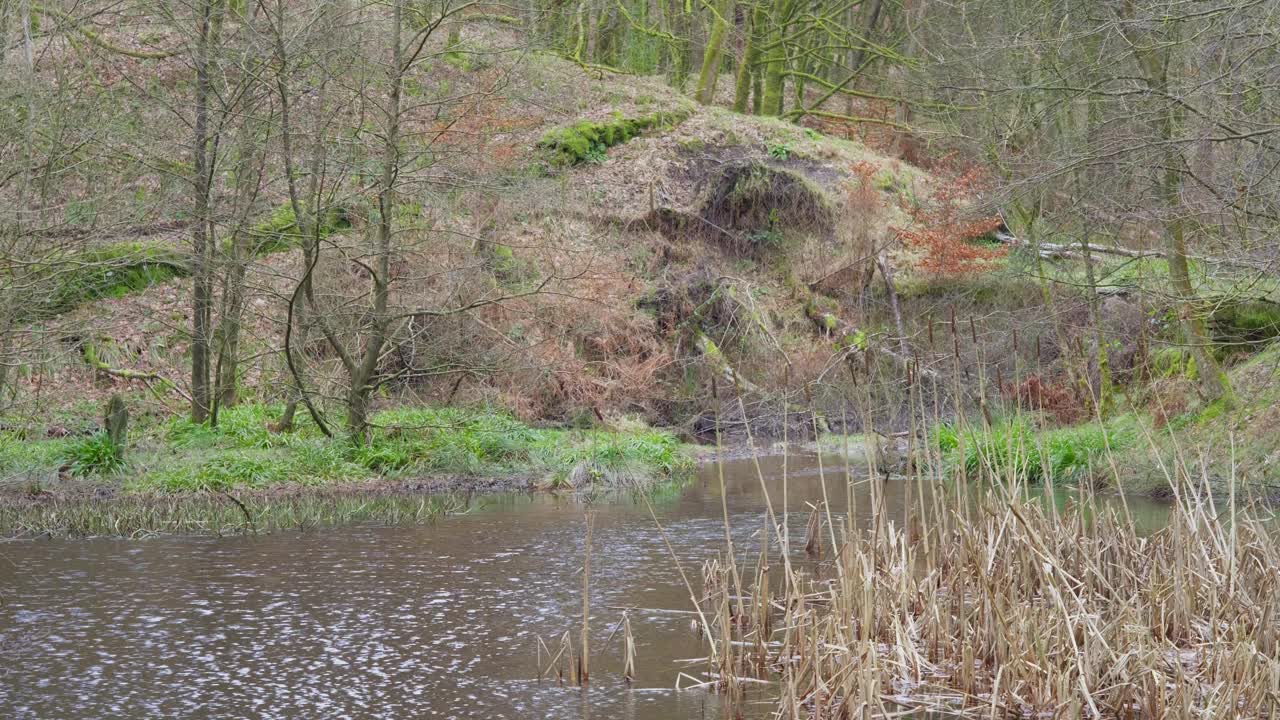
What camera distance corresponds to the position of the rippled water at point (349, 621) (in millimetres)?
5957

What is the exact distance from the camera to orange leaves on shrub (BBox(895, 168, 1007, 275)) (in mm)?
21219

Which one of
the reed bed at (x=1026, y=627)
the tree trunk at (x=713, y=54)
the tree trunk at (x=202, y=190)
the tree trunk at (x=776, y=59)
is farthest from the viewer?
the tree trunk at (x=713, y=54)

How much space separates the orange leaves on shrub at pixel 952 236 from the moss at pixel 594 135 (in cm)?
600

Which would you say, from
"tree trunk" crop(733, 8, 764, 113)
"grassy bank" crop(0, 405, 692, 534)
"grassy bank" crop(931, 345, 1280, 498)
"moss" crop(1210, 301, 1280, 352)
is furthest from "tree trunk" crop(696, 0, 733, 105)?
"grassy bank" crop(931, 345, 1280, 498)

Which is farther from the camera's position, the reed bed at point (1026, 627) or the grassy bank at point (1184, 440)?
the grassy bank at point (1184, 440)

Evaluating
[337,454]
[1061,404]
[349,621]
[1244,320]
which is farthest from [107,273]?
[1244,320]

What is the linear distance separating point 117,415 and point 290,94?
153 inches

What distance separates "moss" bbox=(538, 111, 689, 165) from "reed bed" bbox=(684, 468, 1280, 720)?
58.4ft

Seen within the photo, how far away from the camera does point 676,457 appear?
15945mm

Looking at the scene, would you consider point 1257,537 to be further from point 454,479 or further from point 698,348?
point 698,348

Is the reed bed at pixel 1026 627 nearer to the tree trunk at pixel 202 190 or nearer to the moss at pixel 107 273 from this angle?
the moss at pixel 107 273

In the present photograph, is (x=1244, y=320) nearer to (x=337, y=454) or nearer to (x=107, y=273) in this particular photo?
(x=337, y=454)

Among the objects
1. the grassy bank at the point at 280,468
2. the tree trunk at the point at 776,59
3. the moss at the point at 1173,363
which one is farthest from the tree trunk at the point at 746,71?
the moss at the point at 1173,363

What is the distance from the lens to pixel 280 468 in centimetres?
1302
